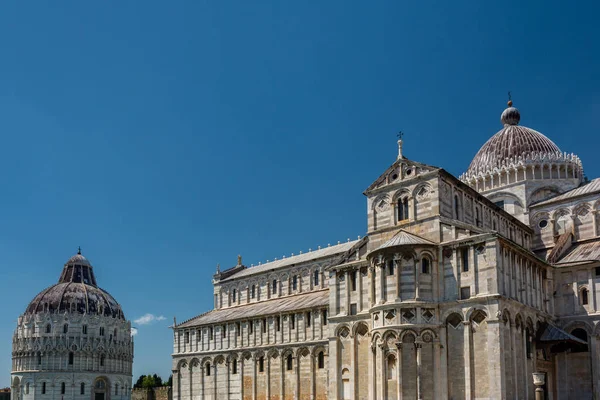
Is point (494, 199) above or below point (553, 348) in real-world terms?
above

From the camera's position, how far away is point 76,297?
396ft

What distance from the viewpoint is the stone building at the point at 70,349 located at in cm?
11456

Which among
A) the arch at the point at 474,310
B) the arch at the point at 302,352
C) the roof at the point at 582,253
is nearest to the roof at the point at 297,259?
the arch at the point at 302,352

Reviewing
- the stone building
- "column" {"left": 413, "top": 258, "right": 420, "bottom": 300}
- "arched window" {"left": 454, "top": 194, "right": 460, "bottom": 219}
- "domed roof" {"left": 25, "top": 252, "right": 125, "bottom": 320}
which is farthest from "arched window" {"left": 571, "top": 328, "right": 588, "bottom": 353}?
"domed roof" {"left": 25, "top": 252, "right": 125, "bottom": 320}

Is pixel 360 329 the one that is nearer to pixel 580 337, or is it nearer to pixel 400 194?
pixel 400 194

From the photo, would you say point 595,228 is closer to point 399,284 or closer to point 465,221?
point 465,221

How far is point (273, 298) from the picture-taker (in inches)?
2874

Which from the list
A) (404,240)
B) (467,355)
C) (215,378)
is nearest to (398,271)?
(404,240)

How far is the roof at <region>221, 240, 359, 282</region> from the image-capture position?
6725 cm

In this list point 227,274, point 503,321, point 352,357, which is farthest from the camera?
point 227,274

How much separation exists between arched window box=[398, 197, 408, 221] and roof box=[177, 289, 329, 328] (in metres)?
15.7

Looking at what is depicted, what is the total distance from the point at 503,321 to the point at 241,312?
122ft

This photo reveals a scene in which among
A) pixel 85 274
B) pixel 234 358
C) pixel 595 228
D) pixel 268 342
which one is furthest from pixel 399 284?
pixel 85 274

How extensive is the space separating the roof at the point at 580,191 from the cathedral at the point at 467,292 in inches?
4.3
